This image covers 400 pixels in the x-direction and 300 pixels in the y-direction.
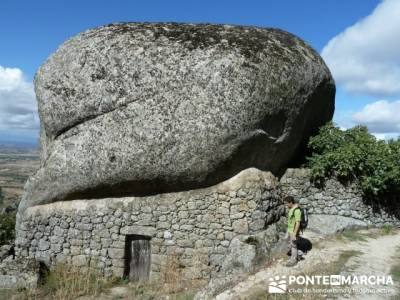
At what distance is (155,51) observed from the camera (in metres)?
11.6

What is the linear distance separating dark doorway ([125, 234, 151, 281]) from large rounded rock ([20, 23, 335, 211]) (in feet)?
4.31

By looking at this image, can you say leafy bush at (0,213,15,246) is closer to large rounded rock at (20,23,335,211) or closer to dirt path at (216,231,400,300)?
large rounded rock at (20,23,335,211)

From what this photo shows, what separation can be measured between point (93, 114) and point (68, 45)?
2.35m

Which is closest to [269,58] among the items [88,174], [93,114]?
[93,114]

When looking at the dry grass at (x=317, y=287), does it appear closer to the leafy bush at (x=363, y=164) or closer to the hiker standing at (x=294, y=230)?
the hiker standing at (x=294, y=230)

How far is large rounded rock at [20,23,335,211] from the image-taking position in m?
11.2

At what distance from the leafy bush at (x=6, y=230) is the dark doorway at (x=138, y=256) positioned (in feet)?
15.8

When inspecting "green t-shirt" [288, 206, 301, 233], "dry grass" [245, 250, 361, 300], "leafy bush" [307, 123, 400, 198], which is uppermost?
"leafy bush" [307, 123, 400, 198]

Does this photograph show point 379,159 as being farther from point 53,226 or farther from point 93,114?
point 53,226

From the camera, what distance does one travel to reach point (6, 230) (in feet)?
47.9

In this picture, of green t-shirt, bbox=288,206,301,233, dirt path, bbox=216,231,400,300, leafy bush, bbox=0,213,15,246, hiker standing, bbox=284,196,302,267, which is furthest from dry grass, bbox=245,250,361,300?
leafy bush, bbox=0,213,15,246

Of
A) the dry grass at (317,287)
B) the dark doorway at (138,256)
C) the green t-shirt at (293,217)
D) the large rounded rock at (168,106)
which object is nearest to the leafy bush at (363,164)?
the large rounded rock at (168,106)

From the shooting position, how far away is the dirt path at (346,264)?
906 centimetres

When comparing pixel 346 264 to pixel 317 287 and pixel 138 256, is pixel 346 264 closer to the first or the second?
pixel 317 287
